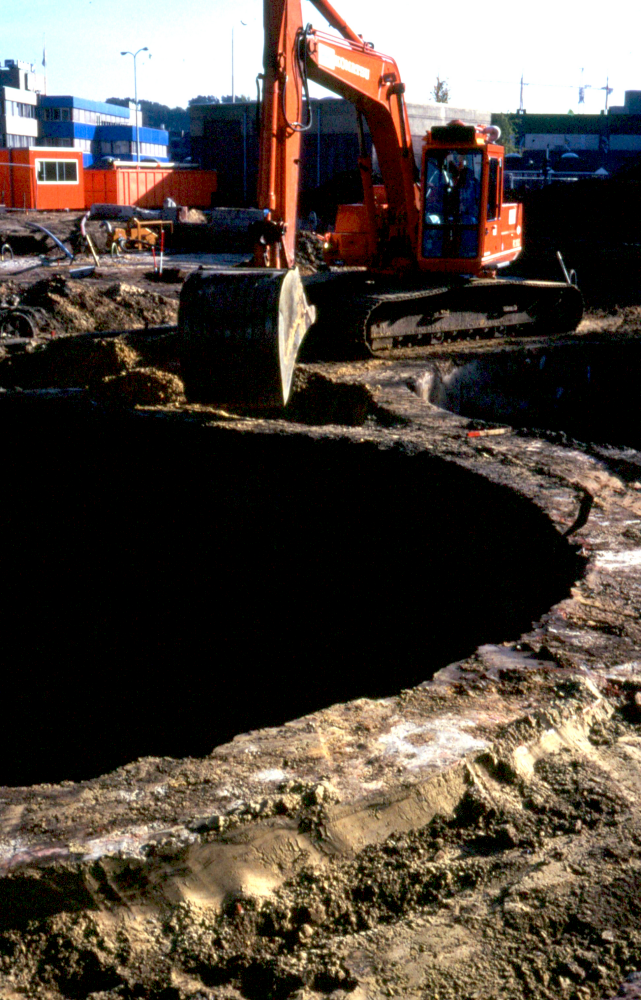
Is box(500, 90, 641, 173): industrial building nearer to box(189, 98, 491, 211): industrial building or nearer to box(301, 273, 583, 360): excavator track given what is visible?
box(189, 98, 491, 211): industrial building

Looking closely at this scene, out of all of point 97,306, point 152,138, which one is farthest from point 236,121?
point 97,306

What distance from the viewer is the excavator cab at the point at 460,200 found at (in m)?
11.7

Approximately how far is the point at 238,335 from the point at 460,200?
19.3ft

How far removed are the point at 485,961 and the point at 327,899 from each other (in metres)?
0.46

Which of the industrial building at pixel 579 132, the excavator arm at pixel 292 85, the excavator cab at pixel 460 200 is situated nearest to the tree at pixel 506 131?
the industrial building at pixel 579 132

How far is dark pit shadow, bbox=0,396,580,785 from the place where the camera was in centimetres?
666

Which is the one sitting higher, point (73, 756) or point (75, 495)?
point (75, 495)

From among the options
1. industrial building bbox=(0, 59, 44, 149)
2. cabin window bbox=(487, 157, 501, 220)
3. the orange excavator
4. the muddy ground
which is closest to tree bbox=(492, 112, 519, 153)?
industrial building bbox=(0, 59, 44, 149)

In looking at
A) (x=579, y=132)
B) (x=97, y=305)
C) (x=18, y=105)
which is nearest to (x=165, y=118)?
(x=18, y=105)

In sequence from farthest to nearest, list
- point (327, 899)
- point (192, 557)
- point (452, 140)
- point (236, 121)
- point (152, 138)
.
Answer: point (152, 138) → point (236, 121) → point (452, 140) → point (192, 557) → point (327, 899)

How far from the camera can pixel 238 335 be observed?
7.20 m

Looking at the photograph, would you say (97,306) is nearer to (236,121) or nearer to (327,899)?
(327,899)

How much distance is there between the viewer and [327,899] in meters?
2.67

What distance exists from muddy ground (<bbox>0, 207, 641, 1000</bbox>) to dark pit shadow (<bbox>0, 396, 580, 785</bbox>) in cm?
2
